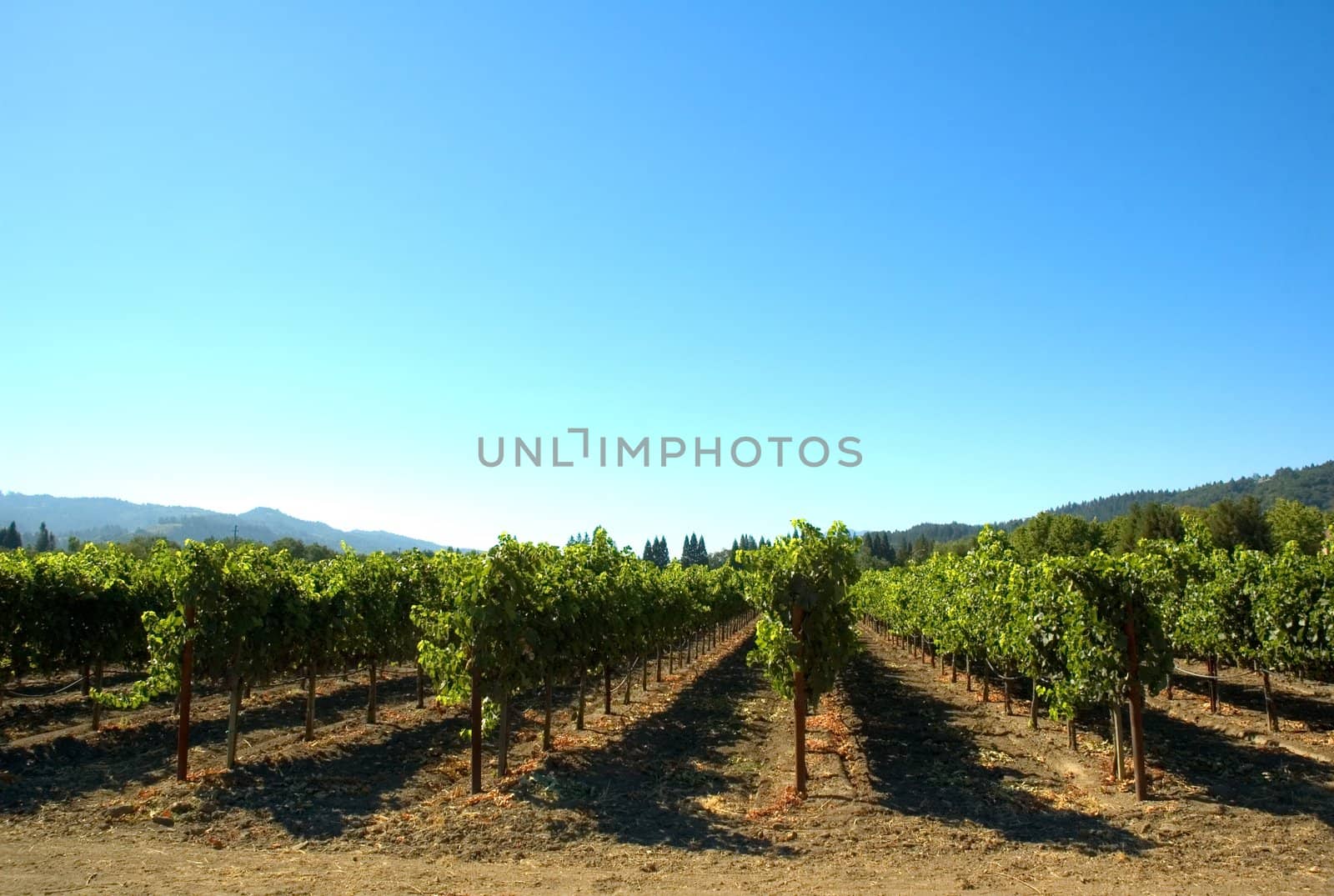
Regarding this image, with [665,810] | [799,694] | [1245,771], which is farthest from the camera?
[1245,771]

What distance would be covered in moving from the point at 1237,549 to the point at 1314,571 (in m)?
2.85

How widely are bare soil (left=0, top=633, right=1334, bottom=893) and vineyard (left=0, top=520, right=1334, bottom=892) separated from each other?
7 cm

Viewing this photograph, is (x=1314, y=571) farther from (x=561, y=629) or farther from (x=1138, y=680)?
(x=561, y=629)

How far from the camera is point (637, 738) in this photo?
18297mm

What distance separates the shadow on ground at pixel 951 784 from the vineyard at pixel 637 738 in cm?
9

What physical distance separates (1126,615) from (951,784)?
14.4ft

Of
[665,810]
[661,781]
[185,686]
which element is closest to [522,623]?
[665,810]

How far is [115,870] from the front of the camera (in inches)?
381

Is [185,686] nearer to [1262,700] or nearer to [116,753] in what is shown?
[116,753]

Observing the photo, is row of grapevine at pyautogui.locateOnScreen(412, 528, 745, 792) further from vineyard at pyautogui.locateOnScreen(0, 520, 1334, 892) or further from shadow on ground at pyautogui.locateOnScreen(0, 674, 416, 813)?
shadow on ground at pyautogui.locateOnScreen(0, 674, 416, 813)

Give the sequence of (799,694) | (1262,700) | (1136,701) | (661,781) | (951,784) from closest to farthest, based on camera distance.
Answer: (1136,701) < (799,694) < (951,784) < (661,781) < (1262,700)

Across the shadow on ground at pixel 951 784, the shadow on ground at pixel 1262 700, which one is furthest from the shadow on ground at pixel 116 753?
the shadow on ground at pixel 1262 700

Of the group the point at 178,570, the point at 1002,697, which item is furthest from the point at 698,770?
the point at 1002,697

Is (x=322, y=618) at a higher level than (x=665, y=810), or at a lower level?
higher
